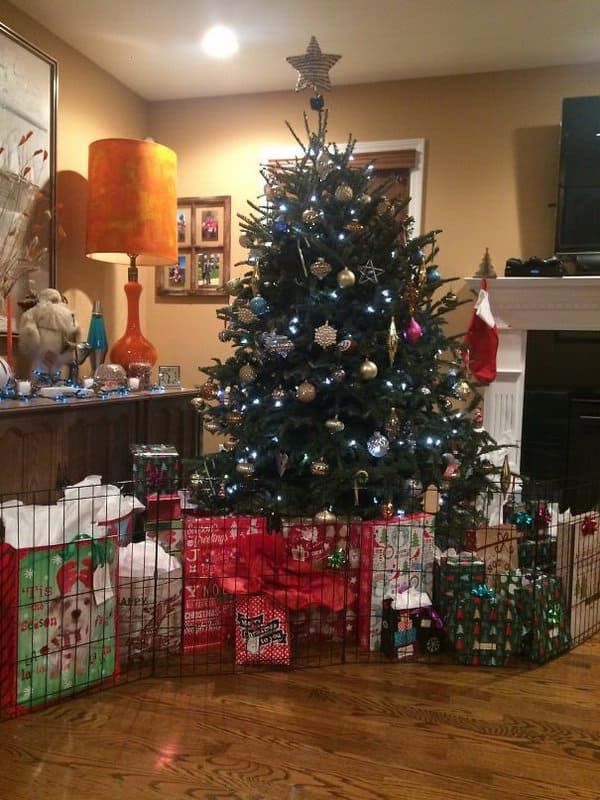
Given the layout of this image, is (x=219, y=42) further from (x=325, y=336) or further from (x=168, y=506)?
(x=168, y=506)

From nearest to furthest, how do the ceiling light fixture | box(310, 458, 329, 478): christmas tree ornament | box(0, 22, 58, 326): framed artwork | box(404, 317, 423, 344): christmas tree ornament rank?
1. box(310, 458, 329, 478): christmas tree ornament
2. box(404, 317, 423, 344): christmas tree ornament
3. box(0, 22, 58, 326): framed artwork
4. the ceiling light fixture

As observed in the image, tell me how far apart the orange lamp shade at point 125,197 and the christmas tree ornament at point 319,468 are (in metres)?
1.60

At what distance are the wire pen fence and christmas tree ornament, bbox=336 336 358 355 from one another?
0.56m

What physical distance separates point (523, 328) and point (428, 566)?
5.72 ft

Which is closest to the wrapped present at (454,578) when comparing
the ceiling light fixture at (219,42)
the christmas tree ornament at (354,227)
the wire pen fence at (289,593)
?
the wire pen fence at (289,593)

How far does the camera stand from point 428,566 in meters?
1.98

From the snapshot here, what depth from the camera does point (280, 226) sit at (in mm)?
2193

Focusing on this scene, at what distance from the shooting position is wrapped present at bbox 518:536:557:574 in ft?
6.84

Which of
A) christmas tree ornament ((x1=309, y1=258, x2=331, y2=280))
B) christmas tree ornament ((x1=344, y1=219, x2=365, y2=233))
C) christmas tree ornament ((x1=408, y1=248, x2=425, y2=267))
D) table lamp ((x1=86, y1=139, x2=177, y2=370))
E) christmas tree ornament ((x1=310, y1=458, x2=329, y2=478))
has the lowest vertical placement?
christmas tree ornament ((x1=310, y1=458, x2=329, y2=478))

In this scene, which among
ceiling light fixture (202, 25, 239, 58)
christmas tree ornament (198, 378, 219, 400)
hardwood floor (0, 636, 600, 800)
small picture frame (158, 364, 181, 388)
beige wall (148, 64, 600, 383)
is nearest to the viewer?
hardwood floor (0, 636, 600, 800)

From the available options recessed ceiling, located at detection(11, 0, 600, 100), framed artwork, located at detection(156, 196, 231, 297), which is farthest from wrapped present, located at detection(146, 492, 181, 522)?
recessed ceiling, located at detection(11, 0, 600, 100)

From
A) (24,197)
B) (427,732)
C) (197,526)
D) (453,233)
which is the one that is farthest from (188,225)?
(427,732)

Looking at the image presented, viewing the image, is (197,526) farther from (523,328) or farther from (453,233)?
(453,233)

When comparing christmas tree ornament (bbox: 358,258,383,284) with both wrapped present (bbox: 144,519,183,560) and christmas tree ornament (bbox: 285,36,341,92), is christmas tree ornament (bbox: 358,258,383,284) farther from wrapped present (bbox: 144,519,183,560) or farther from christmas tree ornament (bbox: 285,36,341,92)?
wrapped present (bbox: 144,519,183,560)
